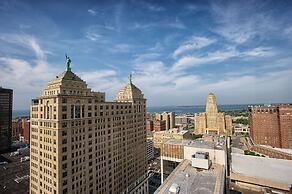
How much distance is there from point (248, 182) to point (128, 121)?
69.3 meters

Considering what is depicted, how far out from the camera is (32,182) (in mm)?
69438

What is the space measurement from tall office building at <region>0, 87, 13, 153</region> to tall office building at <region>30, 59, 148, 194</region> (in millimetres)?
131610

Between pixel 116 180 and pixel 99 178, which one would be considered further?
pixel 116 180

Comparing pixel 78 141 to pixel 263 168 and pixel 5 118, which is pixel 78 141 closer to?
pixel 263 168

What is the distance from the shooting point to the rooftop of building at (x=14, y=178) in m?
86.2

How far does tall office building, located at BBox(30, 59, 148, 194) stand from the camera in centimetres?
5906

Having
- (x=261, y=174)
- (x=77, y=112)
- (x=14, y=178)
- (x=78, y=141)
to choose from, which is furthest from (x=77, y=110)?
(x=261, y=174)

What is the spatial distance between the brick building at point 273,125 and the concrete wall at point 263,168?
60.6 metres

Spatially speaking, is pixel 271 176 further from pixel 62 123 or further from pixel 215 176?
pixel 62 123

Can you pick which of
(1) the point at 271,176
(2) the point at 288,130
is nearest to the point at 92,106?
(1) the point at 271,176

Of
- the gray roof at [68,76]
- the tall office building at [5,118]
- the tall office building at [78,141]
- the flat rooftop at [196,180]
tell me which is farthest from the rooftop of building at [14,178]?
the flat rooftop at [196,180]

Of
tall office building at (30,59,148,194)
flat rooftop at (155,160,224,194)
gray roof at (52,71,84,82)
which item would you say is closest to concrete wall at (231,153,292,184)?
flat rooftop at (155,160,224,194)

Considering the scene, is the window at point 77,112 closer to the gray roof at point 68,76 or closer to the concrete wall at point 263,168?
the gray roof at point 68,76

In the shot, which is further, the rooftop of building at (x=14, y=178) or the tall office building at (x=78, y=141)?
the rooftop of building at (x=14, y=178)
